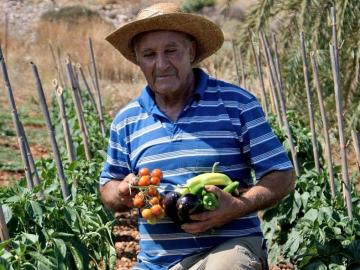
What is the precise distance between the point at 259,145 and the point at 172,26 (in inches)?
19.9

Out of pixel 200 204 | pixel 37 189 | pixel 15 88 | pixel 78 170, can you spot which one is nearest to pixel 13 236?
pixel 37 189

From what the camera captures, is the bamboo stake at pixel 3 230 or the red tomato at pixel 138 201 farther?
the bamboo stake at pixel 3 230

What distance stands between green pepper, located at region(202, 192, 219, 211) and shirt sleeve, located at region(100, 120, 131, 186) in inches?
18.1

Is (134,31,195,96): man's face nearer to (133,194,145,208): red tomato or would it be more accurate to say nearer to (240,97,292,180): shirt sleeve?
(240,97,292,180): shirt sleeve

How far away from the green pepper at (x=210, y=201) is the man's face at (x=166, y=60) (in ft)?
1.40

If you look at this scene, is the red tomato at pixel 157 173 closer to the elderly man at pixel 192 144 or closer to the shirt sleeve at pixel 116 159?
the elderly man at pixel 192 144

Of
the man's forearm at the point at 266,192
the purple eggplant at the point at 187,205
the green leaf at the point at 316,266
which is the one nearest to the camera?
the purple eggplant at the point at 187,205

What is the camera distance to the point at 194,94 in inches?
108

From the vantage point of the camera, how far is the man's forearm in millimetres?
2582

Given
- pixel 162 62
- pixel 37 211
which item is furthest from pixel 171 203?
pixel 37 211

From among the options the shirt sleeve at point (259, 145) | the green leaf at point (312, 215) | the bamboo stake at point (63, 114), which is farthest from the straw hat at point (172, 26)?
the bamboo stake at point (63, 114)

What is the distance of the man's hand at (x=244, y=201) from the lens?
2.53 metres

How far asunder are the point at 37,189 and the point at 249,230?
105cm

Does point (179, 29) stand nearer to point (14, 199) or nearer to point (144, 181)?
point (144, 181)
